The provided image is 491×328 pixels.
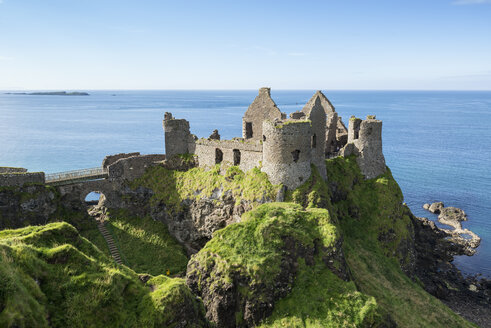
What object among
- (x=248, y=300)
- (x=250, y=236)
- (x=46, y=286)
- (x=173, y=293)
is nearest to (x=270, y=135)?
(x=250, y=236)

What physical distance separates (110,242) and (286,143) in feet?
79.3

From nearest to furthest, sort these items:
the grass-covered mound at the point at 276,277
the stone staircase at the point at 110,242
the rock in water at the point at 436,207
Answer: the grass-covered mound at the point at 276,277, the stone staircase at the point at 110,242, the rock in water at the point at 436,207

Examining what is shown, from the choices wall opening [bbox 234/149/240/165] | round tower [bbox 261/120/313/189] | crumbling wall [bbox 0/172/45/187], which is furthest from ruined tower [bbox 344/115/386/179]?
crumbling wall [bbox 0/172/45/187]

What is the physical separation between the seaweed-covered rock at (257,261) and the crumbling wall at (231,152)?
12406 mm

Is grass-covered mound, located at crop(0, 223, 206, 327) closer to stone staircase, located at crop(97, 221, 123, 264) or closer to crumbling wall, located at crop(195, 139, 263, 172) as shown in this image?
stone staircase, located at crop(97, 221, 123, 264)

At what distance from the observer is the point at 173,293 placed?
58.2 feet

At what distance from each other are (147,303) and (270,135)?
22.8 m

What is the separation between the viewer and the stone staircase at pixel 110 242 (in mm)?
40247

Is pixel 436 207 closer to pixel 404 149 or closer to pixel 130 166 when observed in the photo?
pixel 130 166

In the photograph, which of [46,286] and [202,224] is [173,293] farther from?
[202,224]

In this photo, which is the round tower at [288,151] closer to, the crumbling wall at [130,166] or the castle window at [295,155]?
the castle window at [295,155]

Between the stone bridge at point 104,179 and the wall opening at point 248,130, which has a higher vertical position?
the wall opening at point 248,130

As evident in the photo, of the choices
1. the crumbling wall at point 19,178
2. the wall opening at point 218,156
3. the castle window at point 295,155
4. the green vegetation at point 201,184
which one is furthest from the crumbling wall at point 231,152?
the crumbling wall at point 19,178

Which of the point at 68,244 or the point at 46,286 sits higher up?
the point at 68,244
